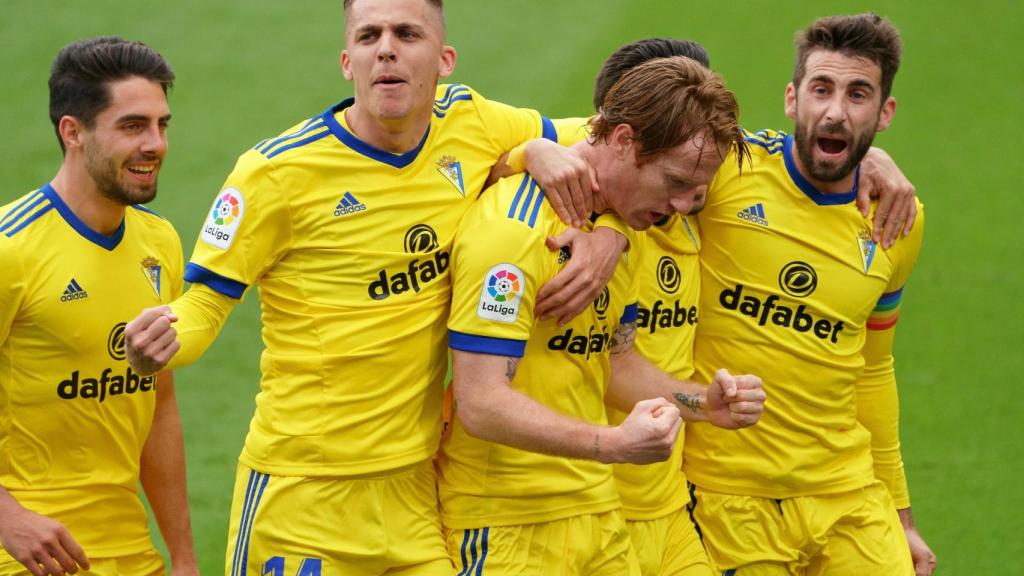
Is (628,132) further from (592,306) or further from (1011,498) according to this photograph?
(1011,498)

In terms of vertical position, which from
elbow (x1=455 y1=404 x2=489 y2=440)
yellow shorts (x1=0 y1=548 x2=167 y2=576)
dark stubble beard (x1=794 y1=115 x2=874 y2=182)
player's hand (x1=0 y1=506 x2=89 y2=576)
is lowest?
yellow shorts (x1=0 y1=548 x2=167 y2=576)

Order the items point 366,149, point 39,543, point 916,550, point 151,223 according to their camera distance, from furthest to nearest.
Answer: point 916,550, point 151,223, point 39,543, point 366,149

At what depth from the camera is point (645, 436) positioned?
3.96 metres

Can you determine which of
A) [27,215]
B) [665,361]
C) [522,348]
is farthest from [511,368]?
[27,215]

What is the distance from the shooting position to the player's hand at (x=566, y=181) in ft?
14.4

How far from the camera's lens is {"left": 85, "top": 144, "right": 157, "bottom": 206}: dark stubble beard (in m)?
4.80

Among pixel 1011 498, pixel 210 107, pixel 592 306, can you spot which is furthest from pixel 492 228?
pixel 210 107

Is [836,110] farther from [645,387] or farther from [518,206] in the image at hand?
[518,206]

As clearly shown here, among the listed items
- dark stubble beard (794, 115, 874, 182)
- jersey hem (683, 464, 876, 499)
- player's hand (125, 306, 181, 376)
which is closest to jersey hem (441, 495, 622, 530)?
jersey hem (683, 464, 876, 499)

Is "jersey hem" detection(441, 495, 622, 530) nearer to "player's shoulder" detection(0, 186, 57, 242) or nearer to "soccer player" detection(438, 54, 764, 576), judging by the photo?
"soccer player" detection(438, 54, 764, 576)

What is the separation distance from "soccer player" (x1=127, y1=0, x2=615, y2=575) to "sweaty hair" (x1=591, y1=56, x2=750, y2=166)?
24.7 inches

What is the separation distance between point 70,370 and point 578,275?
69.5 inches

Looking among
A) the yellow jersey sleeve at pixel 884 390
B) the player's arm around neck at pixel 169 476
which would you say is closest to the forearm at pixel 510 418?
the player's arm around neck at pixel 169 476

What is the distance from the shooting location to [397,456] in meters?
4.39
